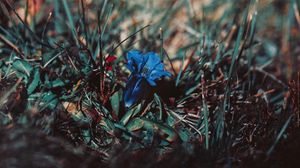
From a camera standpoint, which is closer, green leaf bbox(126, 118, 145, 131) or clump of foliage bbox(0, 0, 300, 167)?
clump of foliage bbox(0, 0, 300, 167)

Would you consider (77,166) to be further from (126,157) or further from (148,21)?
(148,21)

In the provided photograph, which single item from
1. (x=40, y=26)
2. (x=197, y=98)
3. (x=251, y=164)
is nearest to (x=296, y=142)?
(x=251, y=164)

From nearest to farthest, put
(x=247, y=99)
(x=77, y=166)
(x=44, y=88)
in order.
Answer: (x=77, y=166)
(x=44, y=88)
(x=247, y=99)

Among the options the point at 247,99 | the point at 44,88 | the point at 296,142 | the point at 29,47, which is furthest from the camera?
the point at 29,47

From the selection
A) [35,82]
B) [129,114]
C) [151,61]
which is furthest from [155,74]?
[35,82]

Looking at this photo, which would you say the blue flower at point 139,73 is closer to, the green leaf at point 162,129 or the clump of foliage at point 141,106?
the clump of foliage at point 141,106

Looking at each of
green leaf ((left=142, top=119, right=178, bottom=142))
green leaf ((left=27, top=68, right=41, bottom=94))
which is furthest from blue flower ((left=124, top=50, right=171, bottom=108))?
green leaf ((left=27, top=68, right=41, bottom=94))

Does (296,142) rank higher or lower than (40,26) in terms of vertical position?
lower

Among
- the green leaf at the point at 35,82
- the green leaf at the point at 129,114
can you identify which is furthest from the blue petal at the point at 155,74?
the green leaf at the point at 35,82

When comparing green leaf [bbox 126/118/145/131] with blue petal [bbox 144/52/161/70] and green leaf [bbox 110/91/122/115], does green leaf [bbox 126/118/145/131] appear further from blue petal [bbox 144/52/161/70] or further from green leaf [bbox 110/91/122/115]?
blue petal [bbox 144/52/161/70]
